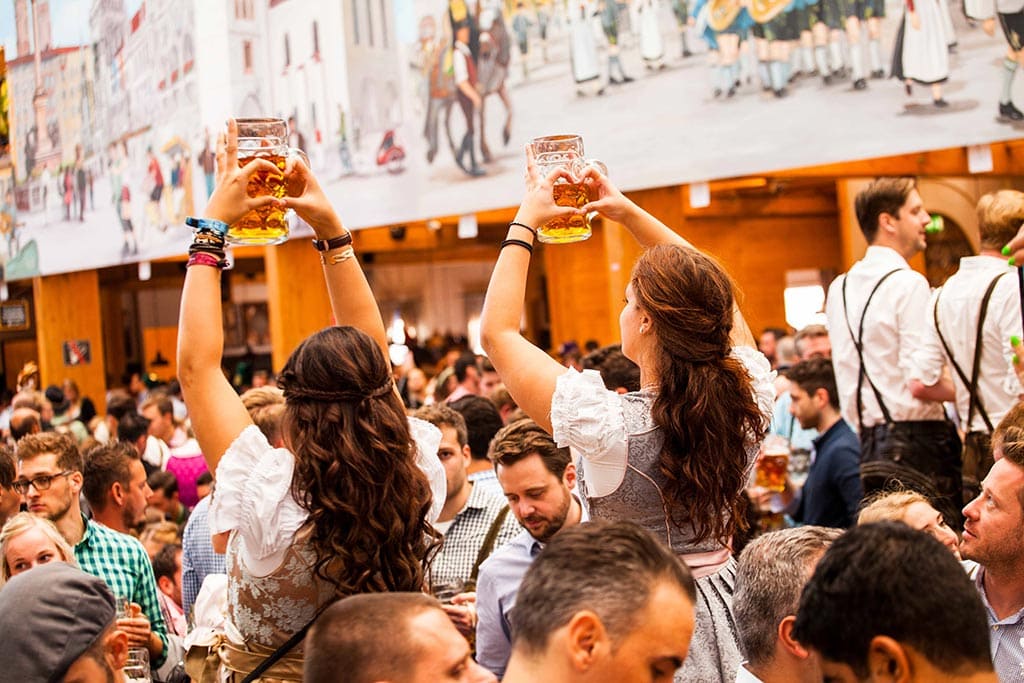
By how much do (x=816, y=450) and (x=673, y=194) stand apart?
230 inches

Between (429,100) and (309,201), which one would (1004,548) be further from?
(429,100)

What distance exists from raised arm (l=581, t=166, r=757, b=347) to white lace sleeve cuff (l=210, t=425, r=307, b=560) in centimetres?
87

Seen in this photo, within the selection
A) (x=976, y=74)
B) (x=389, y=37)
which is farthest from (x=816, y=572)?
(x=389, y=37)

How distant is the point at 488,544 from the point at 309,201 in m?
1.59

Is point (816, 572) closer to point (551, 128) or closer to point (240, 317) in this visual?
point (551, 128)

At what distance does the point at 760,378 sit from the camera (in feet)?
8.37

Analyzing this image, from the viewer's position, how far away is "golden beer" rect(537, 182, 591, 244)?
8.77 feet

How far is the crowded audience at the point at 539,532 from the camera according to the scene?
5.34 feet

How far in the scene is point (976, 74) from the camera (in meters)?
8.30

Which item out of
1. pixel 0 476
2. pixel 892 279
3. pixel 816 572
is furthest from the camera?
pixel 892 279

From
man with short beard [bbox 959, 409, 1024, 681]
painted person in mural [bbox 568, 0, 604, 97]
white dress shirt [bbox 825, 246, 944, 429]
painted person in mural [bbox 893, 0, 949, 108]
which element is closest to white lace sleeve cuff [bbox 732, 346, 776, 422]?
man with short beard [bbox 959, 409, 1024, 681]

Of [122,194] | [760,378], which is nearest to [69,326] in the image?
[122,194]

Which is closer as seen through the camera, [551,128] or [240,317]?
[551,128]

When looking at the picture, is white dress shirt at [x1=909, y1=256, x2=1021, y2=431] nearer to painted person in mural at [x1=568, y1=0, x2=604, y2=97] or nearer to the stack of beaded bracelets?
the stack of beaded bracelets
